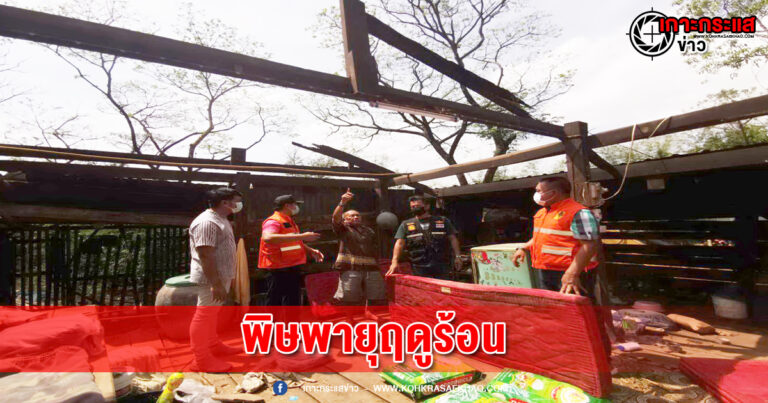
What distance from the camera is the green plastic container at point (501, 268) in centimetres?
423

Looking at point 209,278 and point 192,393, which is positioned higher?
point 209,278

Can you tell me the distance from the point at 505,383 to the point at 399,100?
255 centimetres

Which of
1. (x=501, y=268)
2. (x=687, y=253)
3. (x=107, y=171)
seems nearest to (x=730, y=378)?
(x=501, y=268)

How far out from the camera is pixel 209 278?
3.43 meters

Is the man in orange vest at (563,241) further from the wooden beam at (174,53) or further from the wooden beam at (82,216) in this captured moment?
the wooden beam at (82,216)

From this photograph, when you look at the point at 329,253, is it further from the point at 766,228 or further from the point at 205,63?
the point at 766,228

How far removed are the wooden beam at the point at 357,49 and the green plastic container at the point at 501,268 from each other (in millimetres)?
2745

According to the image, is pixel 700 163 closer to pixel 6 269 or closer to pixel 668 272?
Result: pixel 668 272

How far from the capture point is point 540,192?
348cm

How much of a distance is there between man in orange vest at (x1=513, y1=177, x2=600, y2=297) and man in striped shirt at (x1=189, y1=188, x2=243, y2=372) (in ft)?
10.7

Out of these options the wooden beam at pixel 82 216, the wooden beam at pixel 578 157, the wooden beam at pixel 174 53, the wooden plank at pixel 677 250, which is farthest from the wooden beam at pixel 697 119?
the wooden beam at pixel 82 216

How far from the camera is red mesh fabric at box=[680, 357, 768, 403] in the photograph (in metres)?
2.50

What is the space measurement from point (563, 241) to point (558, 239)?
5 centimetres

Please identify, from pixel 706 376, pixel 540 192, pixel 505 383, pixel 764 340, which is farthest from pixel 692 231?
pixel 505 383
